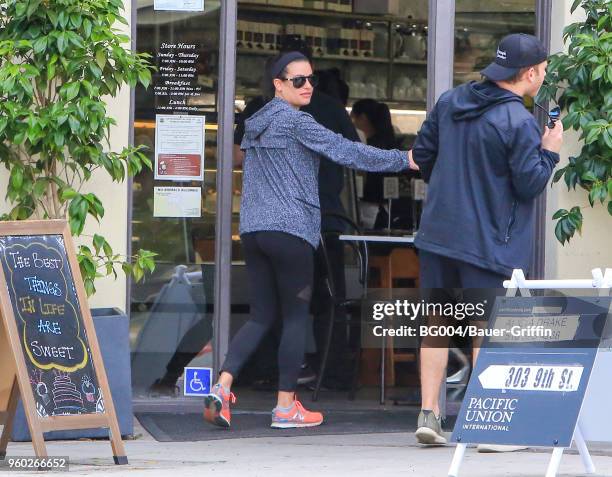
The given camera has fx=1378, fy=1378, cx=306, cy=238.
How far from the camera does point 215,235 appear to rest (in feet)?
23.9

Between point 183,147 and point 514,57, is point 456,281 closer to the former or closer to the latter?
point 514,57

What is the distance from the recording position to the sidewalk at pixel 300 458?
549 centimetres

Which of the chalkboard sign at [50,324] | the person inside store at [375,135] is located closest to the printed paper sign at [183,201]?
the chalkboard sign at [50,324]

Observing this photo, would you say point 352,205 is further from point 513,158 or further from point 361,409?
point 513,158

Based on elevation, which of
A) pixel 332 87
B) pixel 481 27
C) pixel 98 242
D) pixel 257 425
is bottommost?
pixel 257 425

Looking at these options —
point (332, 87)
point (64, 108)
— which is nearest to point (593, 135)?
point (64, 108)

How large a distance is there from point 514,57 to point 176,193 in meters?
2.17

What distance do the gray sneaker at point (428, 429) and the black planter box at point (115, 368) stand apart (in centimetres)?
137

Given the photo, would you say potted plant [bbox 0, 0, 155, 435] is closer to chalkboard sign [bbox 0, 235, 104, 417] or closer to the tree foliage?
the tree foliage

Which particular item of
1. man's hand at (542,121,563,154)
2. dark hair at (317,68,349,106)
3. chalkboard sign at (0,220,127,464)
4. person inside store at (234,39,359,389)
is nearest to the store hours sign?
man's hand at (542,121,563,154)

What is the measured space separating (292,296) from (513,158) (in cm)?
143

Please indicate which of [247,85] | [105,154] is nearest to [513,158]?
[105,154]

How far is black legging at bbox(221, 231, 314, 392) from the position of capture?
21.8ft

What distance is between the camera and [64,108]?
6070mm
